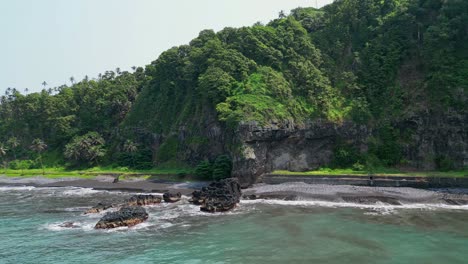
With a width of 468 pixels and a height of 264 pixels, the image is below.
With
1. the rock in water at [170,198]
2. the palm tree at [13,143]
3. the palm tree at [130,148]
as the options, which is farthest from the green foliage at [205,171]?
the palm tree at [13,143]

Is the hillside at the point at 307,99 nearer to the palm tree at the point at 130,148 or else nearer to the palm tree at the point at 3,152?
the palm tree at the point at 130,148

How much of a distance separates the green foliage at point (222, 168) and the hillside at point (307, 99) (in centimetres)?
367

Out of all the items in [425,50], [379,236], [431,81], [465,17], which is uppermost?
[465,17]

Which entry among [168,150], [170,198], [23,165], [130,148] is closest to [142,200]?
[170,198]

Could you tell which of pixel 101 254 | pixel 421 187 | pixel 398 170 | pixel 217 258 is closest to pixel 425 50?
pixel 398 170

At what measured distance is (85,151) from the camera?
91.6 metres

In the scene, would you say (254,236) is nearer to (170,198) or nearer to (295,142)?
(170,198)

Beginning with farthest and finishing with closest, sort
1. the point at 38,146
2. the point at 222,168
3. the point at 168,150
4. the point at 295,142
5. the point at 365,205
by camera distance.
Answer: the point at 38,146, the point at 168,150, the point at 295,142, the point at 222,168, the point at 365,205

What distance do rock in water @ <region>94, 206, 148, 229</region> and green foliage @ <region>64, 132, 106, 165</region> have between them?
2040 inches

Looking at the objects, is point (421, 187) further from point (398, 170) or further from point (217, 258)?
point (217, 258)

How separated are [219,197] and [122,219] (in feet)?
43.0

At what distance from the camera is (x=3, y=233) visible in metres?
39.9

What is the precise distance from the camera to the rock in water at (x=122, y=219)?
135ft

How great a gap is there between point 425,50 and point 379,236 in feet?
157
